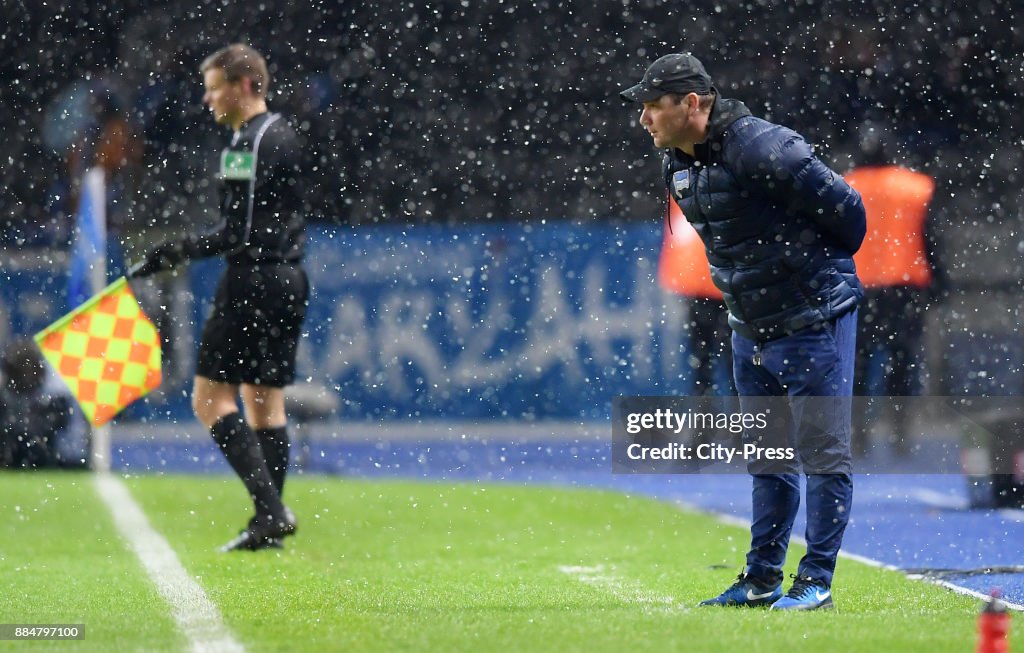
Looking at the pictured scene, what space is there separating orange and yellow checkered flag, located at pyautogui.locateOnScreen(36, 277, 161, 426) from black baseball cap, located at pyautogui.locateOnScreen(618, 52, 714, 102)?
2799mm

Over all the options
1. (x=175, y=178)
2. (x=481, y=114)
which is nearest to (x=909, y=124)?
(x=481, y=114)

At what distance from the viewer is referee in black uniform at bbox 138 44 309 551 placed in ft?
18.7

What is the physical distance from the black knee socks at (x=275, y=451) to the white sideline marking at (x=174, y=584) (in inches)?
19.5

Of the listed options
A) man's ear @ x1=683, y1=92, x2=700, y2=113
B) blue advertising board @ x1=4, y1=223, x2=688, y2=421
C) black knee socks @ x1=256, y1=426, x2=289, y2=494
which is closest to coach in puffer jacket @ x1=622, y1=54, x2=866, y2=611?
man's ear @ x1=683, y1=92, x2=700, y2=113

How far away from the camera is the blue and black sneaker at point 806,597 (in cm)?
397

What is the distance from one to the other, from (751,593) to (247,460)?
2279 millimetres

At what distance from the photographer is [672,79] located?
13.1 feet

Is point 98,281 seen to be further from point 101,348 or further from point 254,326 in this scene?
point 254,326

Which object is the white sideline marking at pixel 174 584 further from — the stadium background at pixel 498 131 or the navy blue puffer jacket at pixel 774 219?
the stadium background at pixel 498 131

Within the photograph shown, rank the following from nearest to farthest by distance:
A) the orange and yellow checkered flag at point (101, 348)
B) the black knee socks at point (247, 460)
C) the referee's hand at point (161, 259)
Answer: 1. the black knee socks at point (247, 460)
2. the referee's hand at point (161, 259)
3. the orange and yellow checkered flag at point (101, 348)

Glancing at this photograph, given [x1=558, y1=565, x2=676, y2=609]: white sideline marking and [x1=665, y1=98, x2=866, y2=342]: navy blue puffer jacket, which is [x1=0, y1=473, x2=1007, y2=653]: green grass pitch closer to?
[x1=558, y1=565, x2=676, y2=609]: white sideline marking

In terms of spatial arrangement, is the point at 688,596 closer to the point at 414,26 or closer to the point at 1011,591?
the point at 1011,591

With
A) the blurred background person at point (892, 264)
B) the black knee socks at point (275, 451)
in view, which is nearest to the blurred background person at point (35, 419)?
the black knee socks at point (275, 451)

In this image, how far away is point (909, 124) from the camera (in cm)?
1273
